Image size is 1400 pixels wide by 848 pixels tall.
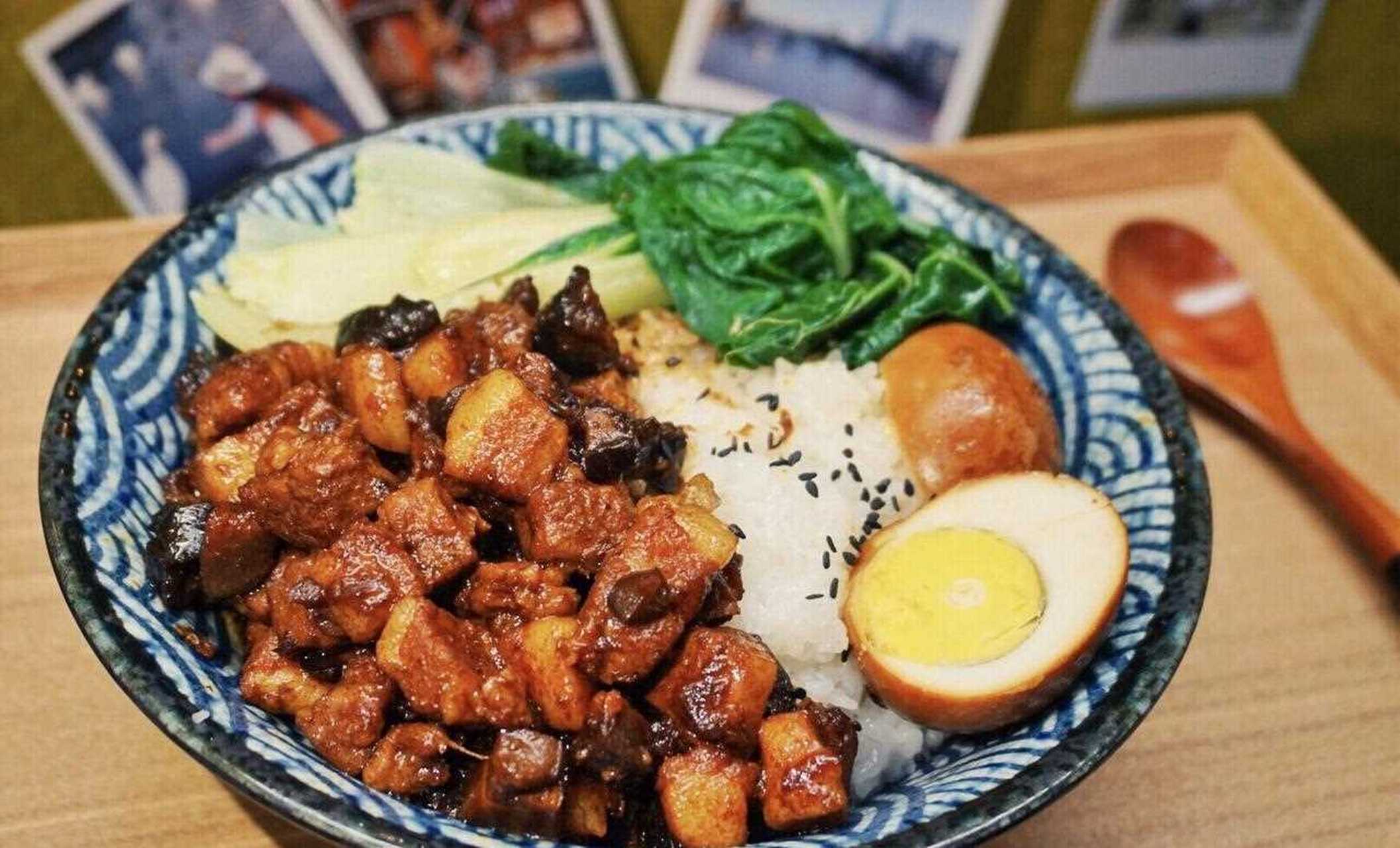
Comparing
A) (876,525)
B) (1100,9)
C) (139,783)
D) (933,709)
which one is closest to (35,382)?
(139,783)

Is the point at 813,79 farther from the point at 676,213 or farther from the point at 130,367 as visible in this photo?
the point at 130,367

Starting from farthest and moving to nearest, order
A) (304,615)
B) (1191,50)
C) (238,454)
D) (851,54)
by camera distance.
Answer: (1191,50) → (851,54) → (238,454) → (304,615)

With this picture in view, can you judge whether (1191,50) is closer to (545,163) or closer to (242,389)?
(545,163)

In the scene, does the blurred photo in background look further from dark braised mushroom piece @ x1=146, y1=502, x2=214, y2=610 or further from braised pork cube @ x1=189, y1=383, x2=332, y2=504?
dark braised mushroom piece @ x1=146, y1=502, x2=214, y2=610

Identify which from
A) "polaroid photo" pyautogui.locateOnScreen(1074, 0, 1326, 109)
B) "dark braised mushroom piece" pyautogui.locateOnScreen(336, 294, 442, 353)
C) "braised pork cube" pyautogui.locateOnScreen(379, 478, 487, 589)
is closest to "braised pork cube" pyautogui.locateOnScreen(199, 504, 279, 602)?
"braised pork cube" pyautogui.locateOnScreen(379, 478, 487, 589)

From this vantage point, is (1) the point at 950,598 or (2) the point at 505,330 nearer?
(1) the point at 950,598

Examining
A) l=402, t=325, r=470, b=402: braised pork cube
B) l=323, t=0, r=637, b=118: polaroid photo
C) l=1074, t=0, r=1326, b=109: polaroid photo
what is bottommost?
l=1074, t=0, r=1326, b=109: polaroid photo

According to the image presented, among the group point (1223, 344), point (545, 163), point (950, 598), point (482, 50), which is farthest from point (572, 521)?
point (482, 50)
